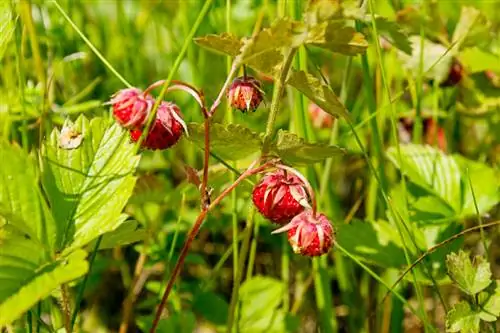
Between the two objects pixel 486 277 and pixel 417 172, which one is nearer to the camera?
pixel 486 277

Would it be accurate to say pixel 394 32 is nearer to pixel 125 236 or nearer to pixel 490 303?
pixel 490 303

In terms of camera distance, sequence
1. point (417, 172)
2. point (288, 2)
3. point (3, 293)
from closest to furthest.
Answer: point (3, 293) → point (288, 2) → point (417, 172)

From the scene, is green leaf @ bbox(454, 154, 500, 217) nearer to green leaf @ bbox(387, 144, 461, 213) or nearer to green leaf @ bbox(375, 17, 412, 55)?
green leaf @ bbox(387, 144, 461, 213)

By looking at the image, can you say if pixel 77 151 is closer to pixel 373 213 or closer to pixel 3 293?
pixel 3 293

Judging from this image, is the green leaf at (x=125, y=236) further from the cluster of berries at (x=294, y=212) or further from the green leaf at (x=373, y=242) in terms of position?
the green leaf at (x=373, y=242)

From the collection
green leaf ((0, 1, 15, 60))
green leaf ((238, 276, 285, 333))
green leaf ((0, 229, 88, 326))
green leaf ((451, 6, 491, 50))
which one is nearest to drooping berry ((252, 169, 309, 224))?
green leaf ((0, 229, 88, 326))

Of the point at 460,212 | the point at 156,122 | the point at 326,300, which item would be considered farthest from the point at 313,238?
the point at 460,212
